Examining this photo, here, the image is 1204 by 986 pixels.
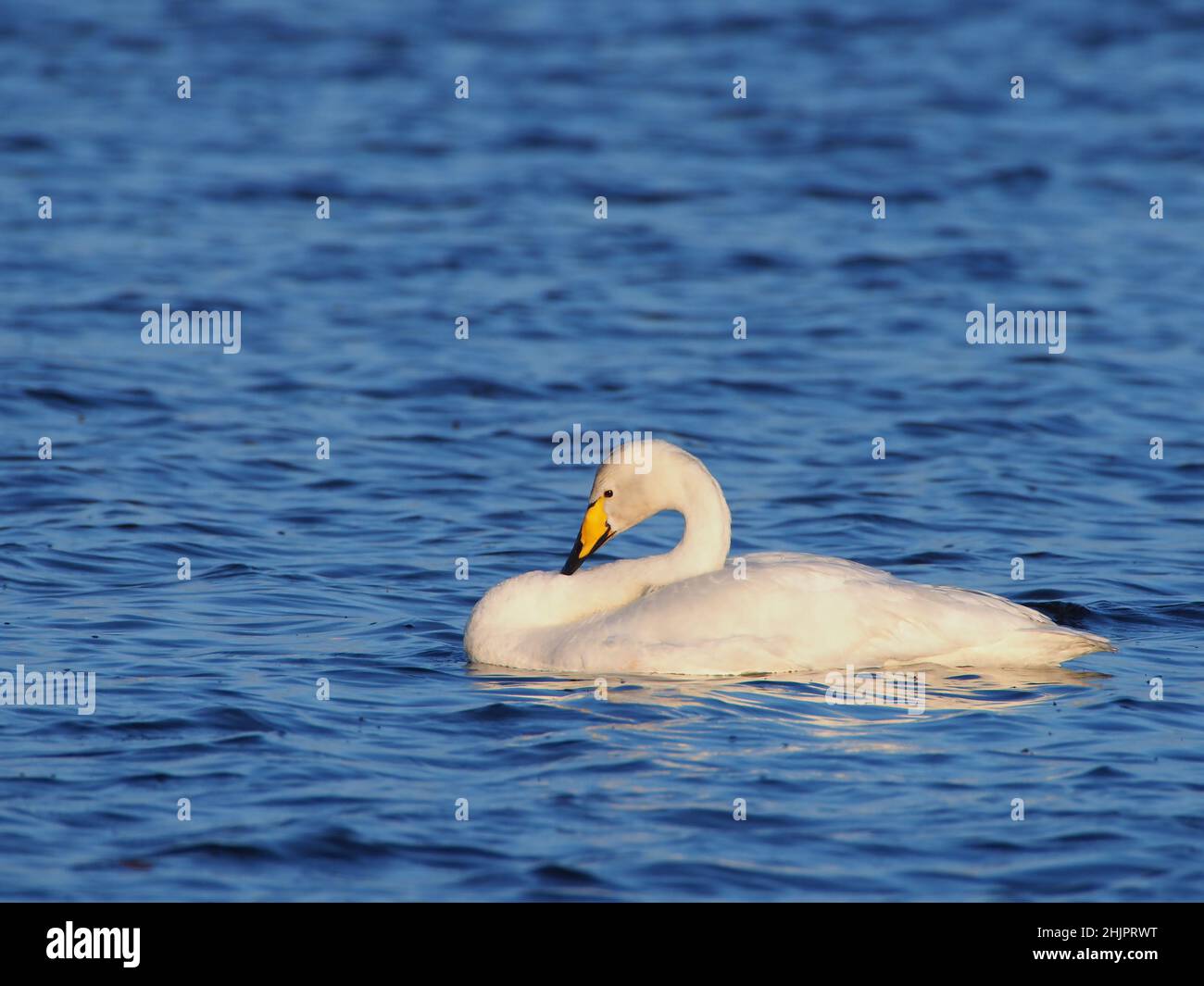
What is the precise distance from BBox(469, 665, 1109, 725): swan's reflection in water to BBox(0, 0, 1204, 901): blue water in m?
0.05

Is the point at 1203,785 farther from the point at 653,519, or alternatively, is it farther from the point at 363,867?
the point at 653,519

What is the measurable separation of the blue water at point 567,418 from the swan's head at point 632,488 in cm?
99

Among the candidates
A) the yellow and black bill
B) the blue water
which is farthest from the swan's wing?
the yellow and black bill

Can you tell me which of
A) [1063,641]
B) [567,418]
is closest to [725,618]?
[1063,641]

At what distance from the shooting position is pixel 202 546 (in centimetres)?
1233

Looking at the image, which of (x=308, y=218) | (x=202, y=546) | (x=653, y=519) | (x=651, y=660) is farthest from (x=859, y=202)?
(x=651, y=660)

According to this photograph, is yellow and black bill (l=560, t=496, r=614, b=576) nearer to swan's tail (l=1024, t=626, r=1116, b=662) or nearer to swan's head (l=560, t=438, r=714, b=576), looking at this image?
swan's head (l=560, t=438, r=714, b=576)

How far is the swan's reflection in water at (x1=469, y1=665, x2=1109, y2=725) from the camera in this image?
30.1 ft

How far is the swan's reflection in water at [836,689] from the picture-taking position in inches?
361

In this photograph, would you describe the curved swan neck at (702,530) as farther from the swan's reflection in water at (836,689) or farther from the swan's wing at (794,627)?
the swan's reflection in water at (836,689)

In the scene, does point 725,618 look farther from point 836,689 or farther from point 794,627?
point 836,689

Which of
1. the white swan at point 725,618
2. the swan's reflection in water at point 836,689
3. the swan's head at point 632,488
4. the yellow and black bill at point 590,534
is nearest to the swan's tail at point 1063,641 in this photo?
the white swan at point 725,618

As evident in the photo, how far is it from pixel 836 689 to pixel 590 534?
1.67m

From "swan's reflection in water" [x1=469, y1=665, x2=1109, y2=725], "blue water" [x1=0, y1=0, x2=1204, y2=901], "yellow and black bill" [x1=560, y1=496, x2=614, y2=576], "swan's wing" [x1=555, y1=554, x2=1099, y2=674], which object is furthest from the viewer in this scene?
"yellow and black bill" [x1=560, y1=496, x2=614, y2=576]
